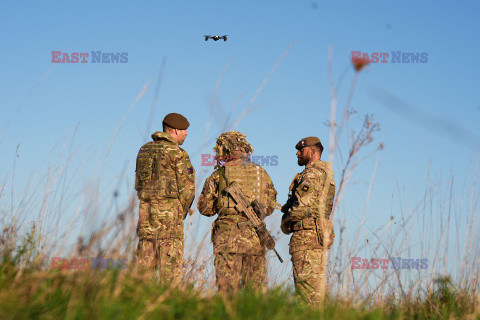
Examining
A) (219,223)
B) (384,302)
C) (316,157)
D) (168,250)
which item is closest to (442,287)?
(384,302)

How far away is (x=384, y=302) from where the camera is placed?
5293 mm

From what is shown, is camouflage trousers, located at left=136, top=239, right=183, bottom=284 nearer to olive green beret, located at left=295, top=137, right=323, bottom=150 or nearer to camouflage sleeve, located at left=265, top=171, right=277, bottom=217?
camouflage sleeve, located at left=265, top=171, right=277, bottom=217

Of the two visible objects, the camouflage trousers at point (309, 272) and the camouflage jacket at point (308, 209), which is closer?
the camouflage trousers at point (309, 272)

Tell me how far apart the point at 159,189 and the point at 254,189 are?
1195 millimetres

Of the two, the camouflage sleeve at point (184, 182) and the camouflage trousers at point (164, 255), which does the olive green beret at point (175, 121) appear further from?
the camouflage trousers at point (164, 255)

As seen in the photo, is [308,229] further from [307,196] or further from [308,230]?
[307,196]

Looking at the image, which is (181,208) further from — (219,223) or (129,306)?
(129,306)

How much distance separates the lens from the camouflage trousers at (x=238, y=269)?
617 cm

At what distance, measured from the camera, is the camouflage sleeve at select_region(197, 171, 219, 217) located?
21.1ft

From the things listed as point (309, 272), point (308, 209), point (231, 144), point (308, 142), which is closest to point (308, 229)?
point (308, 209)

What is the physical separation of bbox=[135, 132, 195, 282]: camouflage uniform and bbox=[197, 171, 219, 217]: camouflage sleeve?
22 cm

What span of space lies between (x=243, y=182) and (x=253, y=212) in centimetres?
40

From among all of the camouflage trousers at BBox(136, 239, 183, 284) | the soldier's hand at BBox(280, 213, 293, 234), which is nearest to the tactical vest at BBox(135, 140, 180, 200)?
the camouflage trousers at BBox(136, 239, 183, 284)

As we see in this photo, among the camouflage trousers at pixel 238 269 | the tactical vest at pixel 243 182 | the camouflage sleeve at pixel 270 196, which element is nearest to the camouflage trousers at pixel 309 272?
the camouflage trousers at pixel 238 269
